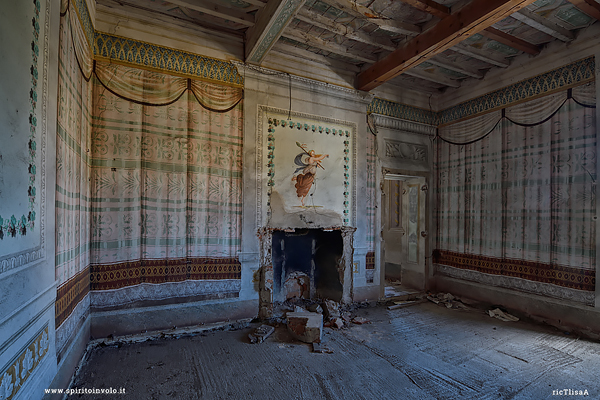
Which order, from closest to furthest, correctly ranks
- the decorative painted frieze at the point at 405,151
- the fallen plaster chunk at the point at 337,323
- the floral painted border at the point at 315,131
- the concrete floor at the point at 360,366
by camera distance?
the concrete floor at the point at 360,366 < the fallen plaster chunk at the point at 337,323 < the floral painted border at the point at 315,131 < the decorative painted frieze at the point at 405,151

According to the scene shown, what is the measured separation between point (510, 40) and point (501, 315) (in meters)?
4.01

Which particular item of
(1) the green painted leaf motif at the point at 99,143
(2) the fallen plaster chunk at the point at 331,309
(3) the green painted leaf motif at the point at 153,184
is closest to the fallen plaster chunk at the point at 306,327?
(2) the fallen plaster chunk at the point at 331,309

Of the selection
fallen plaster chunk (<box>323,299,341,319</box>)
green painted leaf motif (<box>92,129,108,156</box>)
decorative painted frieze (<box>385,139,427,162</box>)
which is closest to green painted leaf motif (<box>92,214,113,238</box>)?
green painted leaf motif (<box>92,129,108,156</box>)

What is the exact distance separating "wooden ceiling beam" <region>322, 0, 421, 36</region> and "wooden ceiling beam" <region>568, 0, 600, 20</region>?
65.6 inches

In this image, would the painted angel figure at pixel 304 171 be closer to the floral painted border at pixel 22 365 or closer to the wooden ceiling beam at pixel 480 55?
the wooden ceiling beam at pixel 480 55

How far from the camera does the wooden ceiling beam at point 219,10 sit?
11.1 feet

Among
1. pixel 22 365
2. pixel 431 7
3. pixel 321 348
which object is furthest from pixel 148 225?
pixel 431 7

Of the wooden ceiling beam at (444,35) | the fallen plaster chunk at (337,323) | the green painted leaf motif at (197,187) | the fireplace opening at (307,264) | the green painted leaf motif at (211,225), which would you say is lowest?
the fallen plaster chunk at (337,323)

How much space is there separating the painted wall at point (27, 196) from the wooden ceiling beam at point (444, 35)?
12.5ft

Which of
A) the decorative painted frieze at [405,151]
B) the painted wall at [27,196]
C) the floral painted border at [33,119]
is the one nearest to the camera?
the painted wall at [27,196]

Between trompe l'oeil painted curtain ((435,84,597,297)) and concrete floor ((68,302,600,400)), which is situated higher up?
trompe l'oeil painted curtain ((435,84,597,297))

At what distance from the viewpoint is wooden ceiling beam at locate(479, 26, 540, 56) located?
12.7ft

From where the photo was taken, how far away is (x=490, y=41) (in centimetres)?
420

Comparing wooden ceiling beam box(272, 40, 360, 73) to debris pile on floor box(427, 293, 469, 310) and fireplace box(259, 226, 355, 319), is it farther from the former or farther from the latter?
debris pile on floor box(427, 293, 469, 310)
